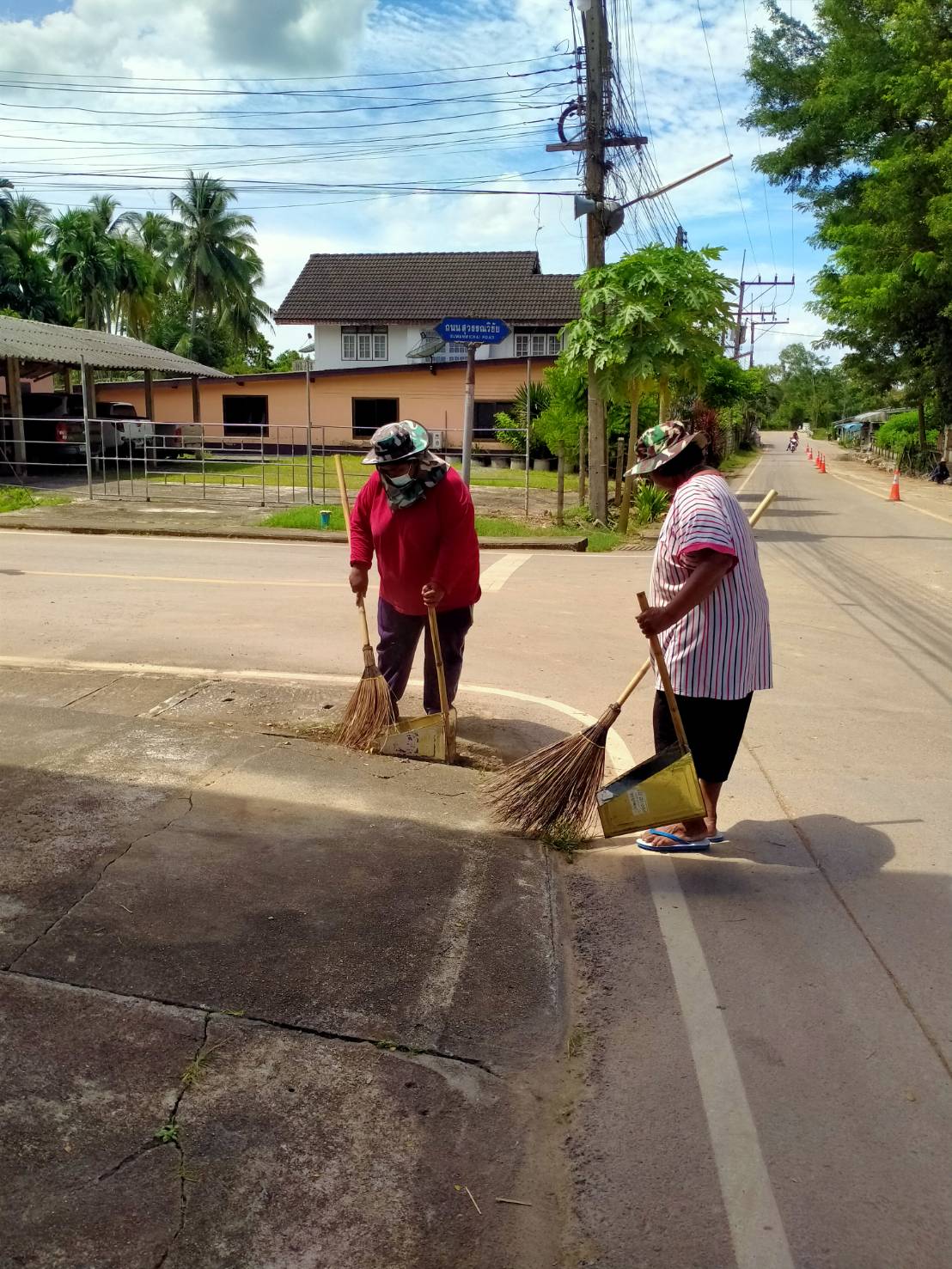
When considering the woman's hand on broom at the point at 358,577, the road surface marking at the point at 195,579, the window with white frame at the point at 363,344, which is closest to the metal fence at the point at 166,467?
the road surface marking at the point at 195,579

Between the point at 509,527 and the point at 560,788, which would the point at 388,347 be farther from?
the point at 560,788

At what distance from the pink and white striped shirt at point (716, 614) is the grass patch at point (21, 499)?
16.5m

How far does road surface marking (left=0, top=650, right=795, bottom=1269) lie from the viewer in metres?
2.42

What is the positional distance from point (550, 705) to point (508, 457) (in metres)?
29.8

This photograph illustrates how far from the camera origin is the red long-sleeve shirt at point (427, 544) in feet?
17.7

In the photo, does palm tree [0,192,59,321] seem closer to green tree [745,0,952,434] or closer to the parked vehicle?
the parked vehicle

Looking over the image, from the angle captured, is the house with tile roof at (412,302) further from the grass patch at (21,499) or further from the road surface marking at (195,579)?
the road surface marking at (195,579)

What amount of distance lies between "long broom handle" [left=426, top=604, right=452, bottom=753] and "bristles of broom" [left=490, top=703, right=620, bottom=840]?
0.84 metres

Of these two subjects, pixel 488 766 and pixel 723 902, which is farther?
pixel 488 766

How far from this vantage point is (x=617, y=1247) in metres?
2.37

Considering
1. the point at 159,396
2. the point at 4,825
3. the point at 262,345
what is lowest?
the point at 4,825

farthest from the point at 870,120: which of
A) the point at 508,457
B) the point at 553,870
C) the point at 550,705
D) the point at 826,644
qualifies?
the point at 553,870

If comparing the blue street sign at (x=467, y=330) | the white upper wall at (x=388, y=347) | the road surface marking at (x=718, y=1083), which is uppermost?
the white upper wall at (x=388, y=347)

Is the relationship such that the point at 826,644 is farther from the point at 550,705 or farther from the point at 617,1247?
the point at 617,1247
